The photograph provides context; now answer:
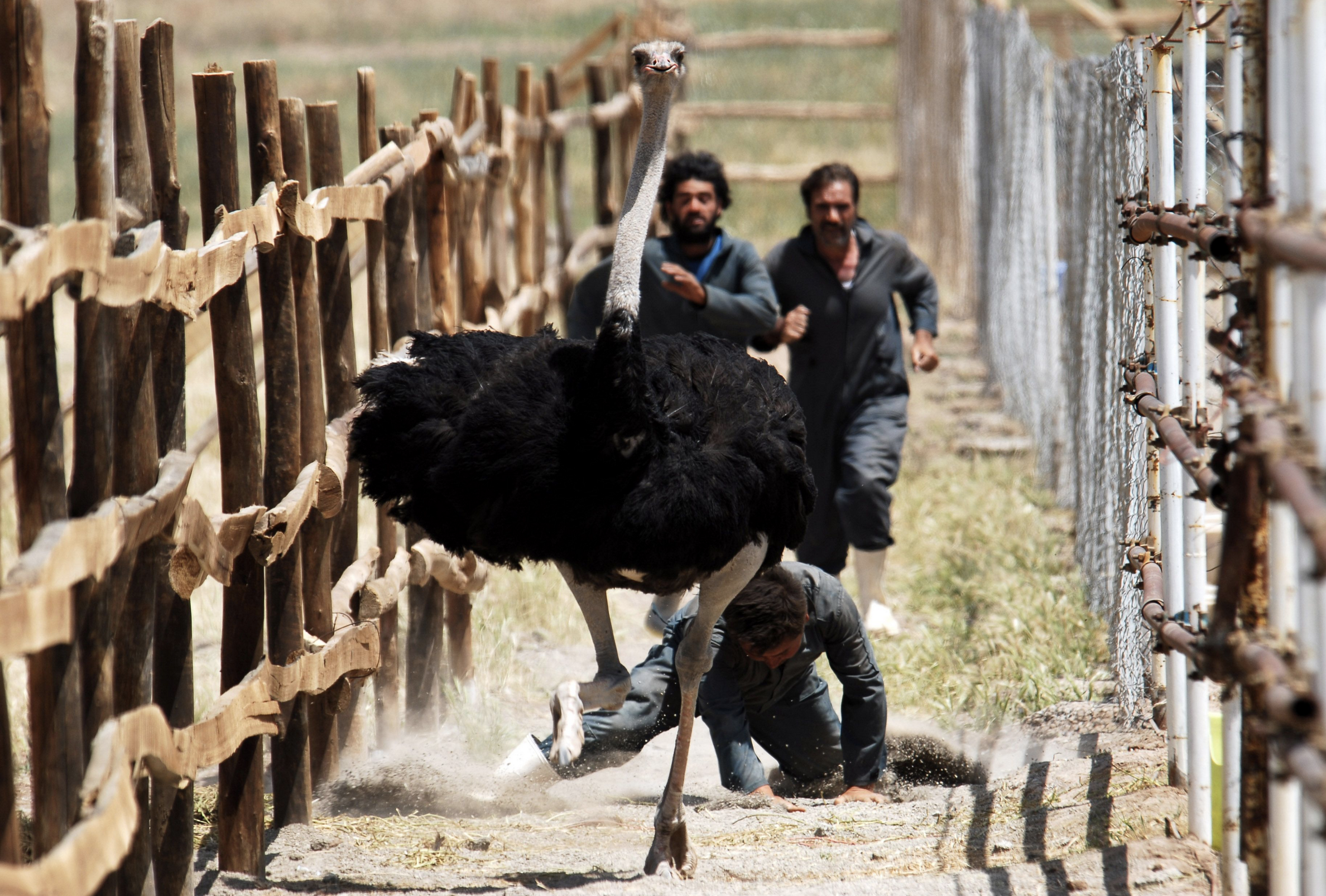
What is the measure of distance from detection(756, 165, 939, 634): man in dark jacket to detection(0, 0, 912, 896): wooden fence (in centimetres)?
144

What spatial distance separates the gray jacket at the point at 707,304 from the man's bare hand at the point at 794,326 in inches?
3.3

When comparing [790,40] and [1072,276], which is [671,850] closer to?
[1072,276]

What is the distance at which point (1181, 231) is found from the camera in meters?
2.95

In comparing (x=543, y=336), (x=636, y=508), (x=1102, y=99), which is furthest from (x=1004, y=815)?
(x=1102, y=99)

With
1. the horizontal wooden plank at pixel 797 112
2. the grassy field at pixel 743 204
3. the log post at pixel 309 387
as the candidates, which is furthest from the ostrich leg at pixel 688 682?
the horizontal wooden plank at pixel 797 112

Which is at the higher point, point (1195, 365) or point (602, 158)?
point (602, 158)

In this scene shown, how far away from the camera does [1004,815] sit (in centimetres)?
397

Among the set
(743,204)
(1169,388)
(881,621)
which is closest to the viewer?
(1169,388)

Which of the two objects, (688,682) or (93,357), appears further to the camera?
(688,682)

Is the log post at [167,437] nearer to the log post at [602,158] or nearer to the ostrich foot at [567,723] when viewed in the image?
the ostrich foot at [567,723]

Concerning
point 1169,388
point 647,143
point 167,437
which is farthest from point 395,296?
point 1169,388

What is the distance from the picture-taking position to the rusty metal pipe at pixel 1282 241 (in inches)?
73.0

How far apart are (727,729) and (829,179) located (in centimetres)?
245

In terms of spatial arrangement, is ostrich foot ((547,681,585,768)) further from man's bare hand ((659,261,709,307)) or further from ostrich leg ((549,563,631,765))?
man's bare hand ((659,261,709,307))
